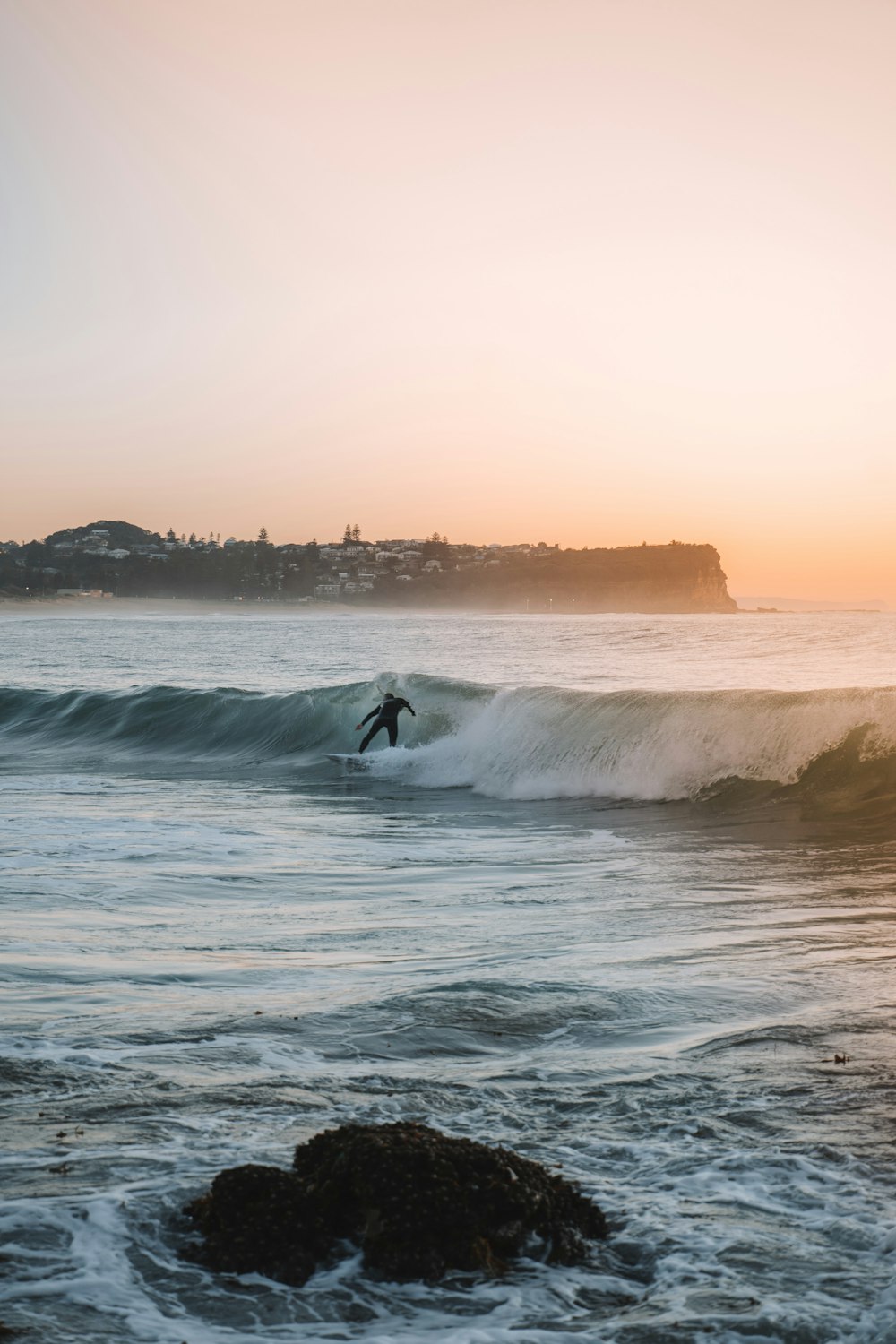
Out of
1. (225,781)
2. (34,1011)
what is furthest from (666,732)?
(34,1011)

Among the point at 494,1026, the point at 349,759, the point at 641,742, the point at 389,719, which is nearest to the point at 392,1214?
the point at 494,1026

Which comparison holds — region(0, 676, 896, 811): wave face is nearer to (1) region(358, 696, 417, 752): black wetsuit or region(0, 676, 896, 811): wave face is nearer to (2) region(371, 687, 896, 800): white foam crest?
(2) region(371, 687, 896, 800): white foam crest

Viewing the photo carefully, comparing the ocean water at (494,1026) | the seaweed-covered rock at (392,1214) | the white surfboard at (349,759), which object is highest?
the seaweed-covered rock at (392,1214)

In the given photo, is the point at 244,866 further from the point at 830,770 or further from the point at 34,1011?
the point at 830,770

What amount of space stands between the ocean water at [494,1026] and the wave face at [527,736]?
0.12m

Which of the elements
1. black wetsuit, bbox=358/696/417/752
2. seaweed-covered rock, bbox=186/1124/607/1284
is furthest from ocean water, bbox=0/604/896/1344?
black wetsuit, bbox=358/696/417/752

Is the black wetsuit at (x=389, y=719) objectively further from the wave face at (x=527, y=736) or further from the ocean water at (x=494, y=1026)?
the ocean water at (x=494, y=1026)

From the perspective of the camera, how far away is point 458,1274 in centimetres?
349

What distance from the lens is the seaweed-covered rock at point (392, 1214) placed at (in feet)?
11.6

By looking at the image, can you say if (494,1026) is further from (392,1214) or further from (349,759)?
(349,759)

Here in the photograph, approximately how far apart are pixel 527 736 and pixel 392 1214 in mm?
17988

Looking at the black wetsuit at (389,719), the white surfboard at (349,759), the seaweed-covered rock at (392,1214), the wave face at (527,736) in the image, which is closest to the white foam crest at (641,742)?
the wave face at (527,736)

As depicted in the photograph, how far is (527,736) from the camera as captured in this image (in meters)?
21.5

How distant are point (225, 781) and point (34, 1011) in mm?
14730
